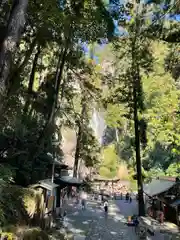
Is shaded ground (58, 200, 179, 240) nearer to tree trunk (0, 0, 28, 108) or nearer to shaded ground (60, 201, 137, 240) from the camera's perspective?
shaded ground (60, 201, 137, 240)

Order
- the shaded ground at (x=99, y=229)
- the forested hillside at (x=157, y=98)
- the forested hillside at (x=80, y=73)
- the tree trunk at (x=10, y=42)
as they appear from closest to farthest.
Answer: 1. the tree trunk at (x=10, y=42)
2. the forested hillside at (x=80, y=73)
3. the forested hillside at (x=157, y=98)
4. the shaded ground at (x=99, y=229)

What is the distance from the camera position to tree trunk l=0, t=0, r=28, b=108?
630 centimetres

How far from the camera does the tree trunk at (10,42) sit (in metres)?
6.30

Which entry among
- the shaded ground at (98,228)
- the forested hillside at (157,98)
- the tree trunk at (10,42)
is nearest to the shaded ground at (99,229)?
the shaded ground at (98,228)

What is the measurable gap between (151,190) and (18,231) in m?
18.1

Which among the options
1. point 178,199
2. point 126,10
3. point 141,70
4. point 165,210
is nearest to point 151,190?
point 165,210

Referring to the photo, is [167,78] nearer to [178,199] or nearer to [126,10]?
[126,10]

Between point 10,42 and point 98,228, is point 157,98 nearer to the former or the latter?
point 98,228

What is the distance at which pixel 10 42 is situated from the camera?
646 centimetres

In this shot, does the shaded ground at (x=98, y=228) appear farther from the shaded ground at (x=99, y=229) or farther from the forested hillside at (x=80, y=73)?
the forested hillside at (x=80, y=73)

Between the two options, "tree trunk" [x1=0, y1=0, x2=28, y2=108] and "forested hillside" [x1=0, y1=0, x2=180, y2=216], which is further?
"forested hillside" [x1=0, y1=0, x2=180, y2=216]

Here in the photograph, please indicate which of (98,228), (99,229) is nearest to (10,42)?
(99,229)

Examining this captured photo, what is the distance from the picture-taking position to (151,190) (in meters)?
24.1

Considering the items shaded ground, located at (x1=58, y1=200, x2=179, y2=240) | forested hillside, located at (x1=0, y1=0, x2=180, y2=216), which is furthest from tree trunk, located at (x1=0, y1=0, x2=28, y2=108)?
shaded ground, located at (x1=58, y1=200, x2=179, y2=240)
